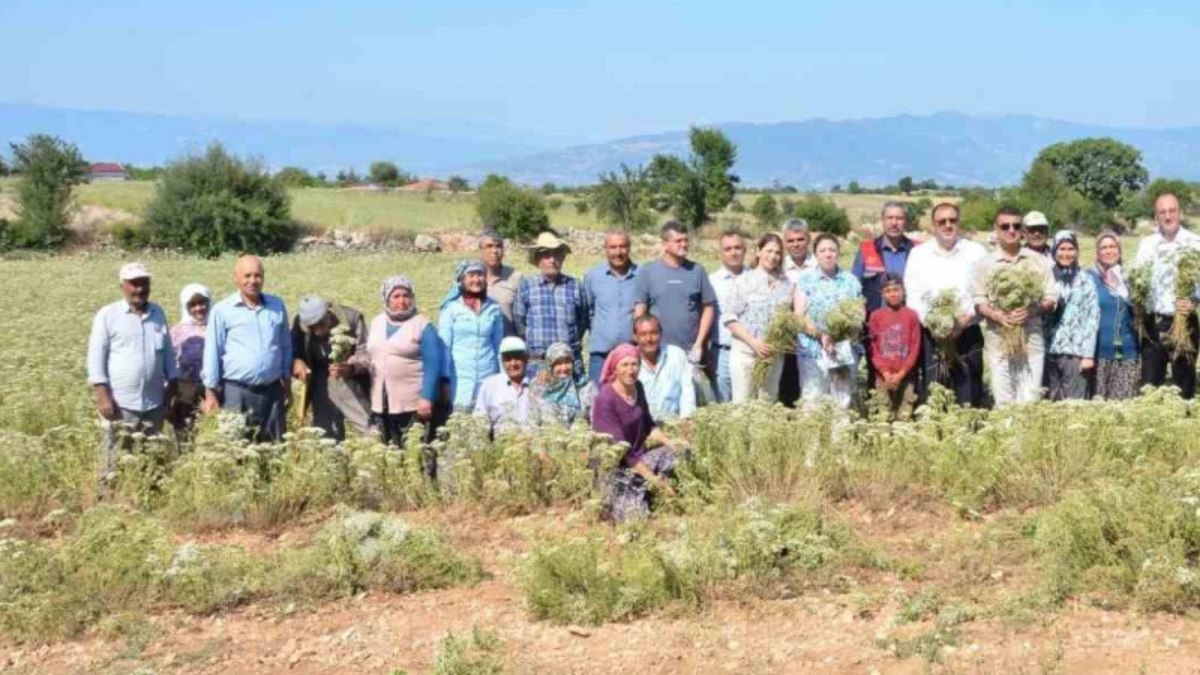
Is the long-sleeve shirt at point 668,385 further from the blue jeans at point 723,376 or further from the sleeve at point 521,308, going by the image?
the blue jeans at point 723,376

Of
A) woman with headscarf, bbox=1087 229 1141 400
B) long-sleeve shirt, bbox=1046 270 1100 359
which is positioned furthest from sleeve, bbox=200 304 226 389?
woman with headscarf, bbox=1087 229 1141 400

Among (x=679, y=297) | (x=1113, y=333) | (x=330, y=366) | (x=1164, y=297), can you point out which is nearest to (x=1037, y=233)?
(x=1113, y=333)

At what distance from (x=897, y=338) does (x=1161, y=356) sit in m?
2.27

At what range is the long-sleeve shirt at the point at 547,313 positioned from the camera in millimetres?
8797

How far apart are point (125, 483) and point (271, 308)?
1.50m

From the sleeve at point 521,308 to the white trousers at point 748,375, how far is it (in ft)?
5.17

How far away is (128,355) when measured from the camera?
817 centimetres

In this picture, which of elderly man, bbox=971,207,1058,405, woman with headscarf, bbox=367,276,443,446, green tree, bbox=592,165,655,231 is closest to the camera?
woman with headscarf, bbox=367,276,443,446

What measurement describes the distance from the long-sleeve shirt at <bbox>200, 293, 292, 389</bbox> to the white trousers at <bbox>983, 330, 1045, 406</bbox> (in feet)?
16.8

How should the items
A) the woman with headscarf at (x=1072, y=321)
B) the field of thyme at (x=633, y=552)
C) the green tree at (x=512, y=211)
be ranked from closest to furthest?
A: the field of thyme at (x=633, y=552)
the woman with headscarf at (x=1072, y=321)
the green tree at (x=512, y=211)

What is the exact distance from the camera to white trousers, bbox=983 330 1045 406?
8.98m

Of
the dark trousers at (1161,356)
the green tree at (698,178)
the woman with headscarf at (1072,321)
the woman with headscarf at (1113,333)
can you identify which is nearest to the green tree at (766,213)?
the green tree at (698,178)

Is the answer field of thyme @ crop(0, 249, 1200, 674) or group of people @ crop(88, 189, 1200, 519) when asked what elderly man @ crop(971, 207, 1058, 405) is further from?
field of thyme @ crop(0, 249, 1200, 674)

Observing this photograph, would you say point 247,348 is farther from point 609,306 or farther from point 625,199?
point 625,199
